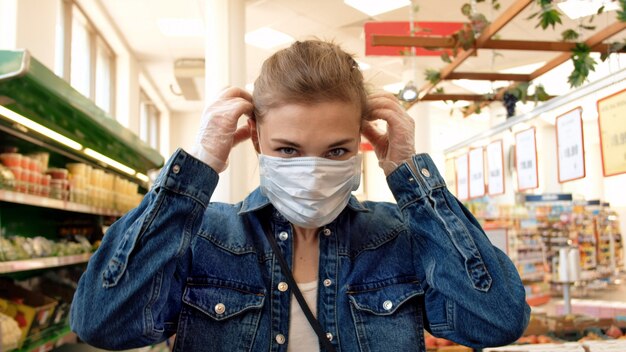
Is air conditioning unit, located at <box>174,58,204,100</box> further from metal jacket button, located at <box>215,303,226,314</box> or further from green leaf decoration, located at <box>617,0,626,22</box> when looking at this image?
metal jacket button, located at <box>215,303,226,314</box>

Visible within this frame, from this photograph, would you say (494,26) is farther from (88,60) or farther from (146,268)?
(88,60)

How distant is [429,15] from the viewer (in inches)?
293

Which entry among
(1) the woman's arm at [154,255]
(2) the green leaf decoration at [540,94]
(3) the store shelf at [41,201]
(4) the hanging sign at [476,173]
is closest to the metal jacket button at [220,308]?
(1) the woman's arm at [154,255]

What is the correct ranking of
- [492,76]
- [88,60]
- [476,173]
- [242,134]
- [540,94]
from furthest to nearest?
[88,60] < [476,173] < [492,76] < [540,94] < [242,134]

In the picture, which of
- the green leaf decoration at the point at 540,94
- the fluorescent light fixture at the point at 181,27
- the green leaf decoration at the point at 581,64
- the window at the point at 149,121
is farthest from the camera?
the window at the point at 149,121

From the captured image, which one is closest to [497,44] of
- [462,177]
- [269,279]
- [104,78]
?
[462,177]

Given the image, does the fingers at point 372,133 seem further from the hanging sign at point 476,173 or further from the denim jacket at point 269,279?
the hanging sign at point 476,173

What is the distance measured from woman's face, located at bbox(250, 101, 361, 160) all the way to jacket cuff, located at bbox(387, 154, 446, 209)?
0.18m

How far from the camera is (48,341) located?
10.6ft

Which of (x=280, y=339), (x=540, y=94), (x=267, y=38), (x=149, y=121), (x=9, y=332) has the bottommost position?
(x=9, y=332)

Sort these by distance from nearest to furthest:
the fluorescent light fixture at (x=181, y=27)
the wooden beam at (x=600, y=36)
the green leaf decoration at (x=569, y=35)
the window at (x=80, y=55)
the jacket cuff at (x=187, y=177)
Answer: the jacket cuff at (x=187, y=177)
the wooden beam at (x=600, y=36)
the green leaf decoration at (x=569, y=35)
the window at (x=80, y=55)
the fluorescent light fixture at (x=181, y=27)

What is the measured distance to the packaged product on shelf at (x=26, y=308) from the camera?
117 inches

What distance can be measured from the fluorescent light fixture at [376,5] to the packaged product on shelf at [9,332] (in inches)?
219

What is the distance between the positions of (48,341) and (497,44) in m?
3.34
